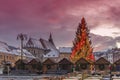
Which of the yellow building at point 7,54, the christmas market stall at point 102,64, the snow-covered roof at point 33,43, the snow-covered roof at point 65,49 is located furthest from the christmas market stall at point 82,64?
the snow-covered roof at point 33,43

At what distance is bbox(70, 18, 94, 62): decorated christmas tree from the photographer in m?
87.7

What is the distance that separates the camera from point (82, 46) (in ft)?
298

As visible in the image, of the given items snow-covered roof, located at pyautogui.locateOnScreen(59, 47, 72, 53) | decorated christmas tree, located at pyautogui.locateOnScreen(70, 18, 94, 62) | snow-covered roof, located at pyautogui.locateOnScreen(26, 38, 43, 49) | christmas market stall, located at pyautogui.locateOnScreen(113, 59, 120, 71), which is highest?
snow-covered roof, located at pyautogui.locateOnScreen(26, 38, 43, 49)

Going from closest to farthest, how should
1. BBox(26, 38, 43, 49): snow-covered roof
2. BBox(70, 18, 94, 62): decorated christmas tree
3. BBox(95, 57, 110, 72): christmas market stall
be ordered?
BBox(95, 57, 110, 72): christmas market stall, BBox(70, 18, 94, 62): decorated christmas tree, BBox(26, 38, 43, 49): snow-covered roof

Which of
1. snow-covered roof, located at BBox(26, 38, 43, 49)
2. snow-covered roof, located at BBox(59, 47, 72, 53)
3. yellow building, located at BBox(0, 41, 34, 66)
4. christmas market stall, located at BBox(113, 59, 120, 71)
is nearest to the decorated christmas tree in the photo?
christmas market stall, located at BBox(113, 59, 120, 71)

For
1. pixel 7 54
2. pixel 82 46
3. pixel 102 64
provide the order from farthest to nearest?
pixel 7 54, pixel 82 46, pixel 102 64

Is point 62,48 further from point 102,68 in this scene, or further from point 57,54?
point 102,68

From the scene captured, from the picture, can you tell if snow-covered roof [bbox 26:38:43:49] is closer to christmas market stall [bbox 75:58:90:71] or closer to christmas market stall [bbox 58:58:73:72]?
christmas market stall [bbox 58:58:73:72]

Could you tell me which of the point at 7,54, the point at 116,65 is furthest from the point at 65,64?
the point at 7,54

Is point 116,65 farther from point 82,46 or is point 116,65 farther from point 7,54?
point 7,54

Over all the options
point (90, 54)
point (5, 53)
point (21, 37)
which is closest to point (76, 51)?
point (90, 54)

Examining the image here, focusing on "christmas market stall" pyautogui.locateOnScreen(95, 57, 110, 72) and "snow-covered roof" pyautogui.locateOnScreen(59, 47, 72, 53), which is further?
"snow-covered roof" pyautogui.locateOnScreen(59, 47, 72, 53)

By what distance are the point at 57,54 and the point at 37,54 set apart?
11.7 m

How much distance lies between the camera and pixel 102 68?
67938 millimetres
